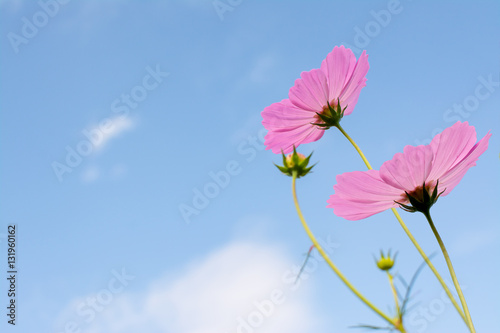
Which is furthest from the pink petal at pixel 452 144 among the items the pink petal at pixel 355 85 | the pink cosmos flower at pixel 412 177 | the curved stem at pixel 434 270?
the pink petal at pixel 355 85

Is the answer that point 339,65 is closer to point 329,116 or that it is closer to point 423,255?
point 329,116

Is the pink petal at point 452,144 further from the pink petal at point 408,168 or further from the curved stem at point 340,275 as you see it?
the curved stem at point 340,275

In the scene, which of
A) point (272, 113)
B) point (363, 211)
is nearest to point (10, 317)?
point (272, 113)

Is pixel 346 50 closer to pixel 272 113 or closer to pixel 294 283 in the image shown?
pixel 272 113

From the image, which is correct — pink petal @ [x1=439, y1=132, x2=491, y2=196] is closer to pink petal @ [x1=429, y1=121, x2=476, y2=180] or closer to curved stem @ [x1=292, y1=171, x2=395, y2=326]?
pink petal @ [x1=429, y1=121, x2=476, y2=180]

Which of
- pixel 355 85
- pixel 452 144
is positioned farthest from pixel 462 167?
pixel 355 85

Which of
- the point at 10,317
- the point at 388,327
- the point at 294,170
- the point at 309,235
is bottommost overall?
the point at 388,327
